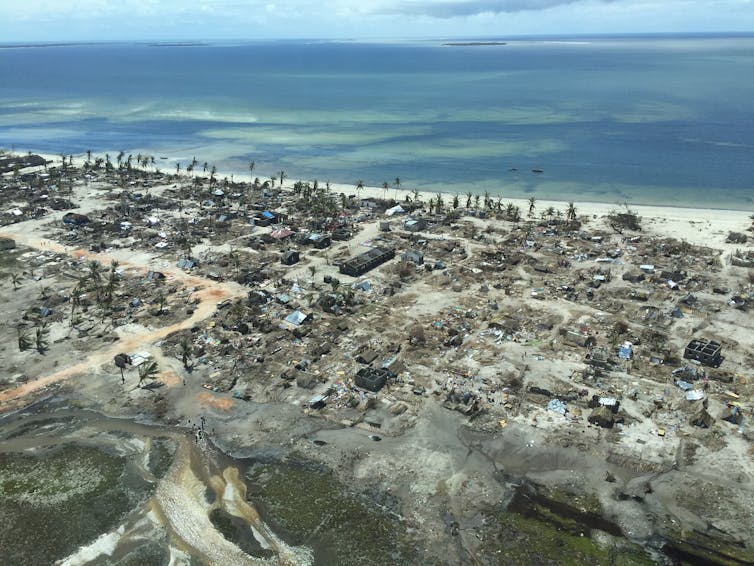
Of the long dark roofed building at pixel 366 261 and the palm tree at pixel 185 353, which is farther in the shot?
the long dark roofed building at pixel 366 261

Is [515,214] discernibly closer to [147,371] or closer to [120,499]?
[147,371]

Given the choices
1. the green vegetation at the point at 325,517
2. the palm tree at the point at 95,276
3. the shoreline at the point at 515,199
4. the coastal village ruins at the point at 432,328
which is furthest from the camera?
the shoreline at the point at 515,199

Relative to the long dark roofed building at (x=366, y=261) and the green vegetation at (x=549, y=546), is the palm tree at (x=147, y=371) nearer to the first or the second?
the long dark roofed building at (x=366, y=261)

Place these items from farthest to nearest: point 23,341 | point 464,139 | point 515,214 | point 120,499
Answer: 1. point 464,139
2. point 515,214
3. point 23,341
4. point 120,499

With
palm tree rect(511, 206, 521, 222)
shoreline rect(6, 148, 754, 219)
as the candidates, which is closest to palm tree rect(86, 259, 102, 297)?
shoreline rect(6, 148, 754, 219)

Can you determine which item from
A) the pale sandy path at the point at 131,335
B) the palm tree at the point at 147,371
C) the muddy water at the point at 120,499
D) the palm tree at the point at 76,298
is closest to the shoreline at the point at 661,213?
the pale sandy path at the point at 131,335

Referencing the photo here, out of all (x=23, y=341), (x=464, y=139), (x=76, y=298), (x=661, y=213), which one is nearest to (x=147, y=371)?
(x=23, y=341)
